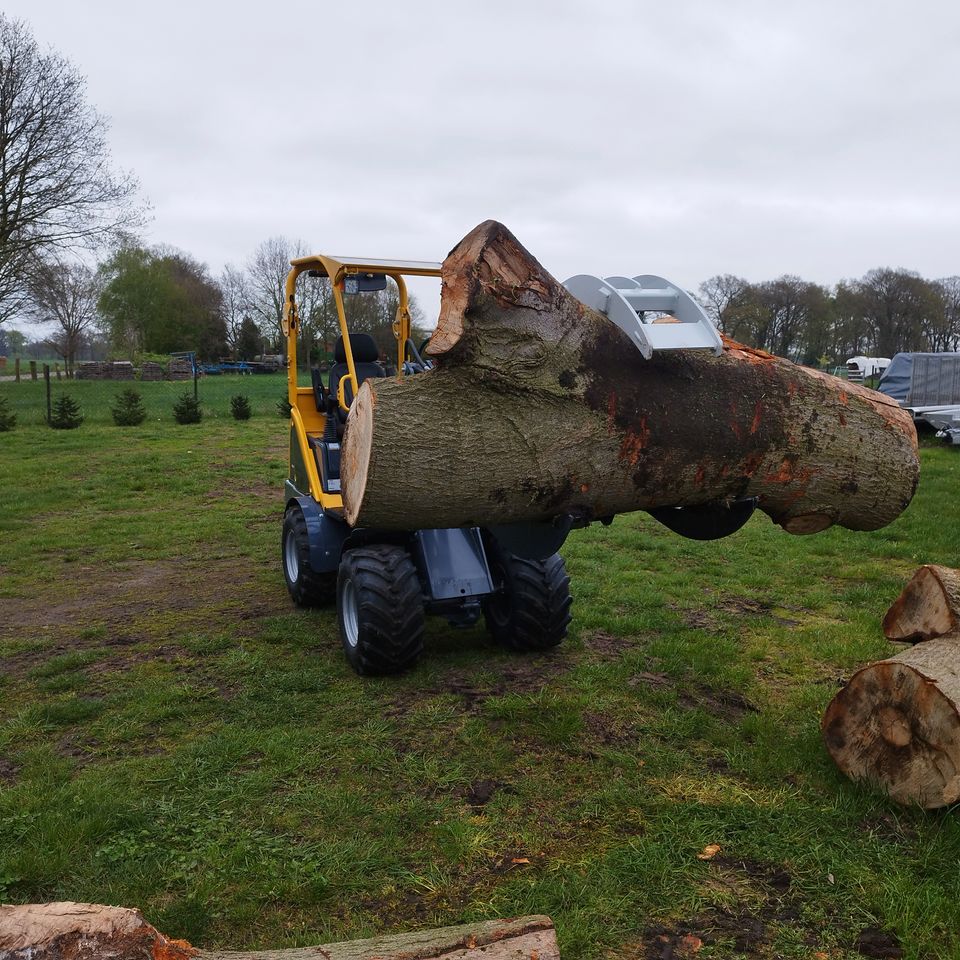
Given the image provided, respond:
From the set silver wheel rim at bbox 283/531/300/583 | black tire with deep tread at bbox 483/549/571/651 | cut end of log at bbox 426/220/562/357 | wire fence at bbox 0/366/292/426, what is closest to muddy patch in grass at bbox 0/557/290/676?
silver wheel rim at bbox 283/531/300/583

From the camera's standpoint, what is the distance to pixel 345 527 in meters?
5.53

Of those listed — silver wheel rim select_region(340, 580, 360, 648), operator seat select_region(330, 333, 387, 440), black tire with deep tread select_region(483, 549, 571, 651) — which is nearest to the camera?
silver wheel rim select_region(340, 580, 360, 648)

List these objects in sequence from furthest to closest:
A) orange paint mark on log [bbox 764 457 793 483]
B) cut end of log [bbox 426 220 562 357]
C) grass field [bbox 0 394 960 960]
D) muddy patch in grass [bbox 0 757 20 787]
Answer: muddy patch in grass [bbox 0 757 20 787] → orange paint mark on log [bbox 764 457 793 483] → grass field [bbox 0 394 960 960] → cut end of log [bbox 426 220 562 357]

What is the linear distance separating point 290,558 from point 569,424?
4.13m

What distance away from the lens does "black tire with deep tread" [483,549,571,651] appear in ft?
16.2

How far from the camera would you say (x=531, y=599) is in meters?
4.96

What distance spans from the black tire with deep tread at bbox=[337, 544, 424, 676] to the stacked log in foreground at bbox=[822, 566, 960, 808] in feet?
6.97

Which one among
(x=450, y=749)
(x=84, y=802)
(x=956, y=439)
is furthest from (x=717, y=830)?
(x=956, y=439)

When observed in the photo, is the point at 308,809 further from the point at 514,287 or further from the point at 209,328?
the point at 209,328

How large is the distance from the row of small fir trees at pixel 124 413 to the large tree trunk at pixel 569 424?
1680 centimetres

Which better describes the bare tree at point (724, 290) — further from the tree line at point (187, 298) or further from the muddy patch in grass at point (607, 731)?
the muddy patch in grass at point (607, 731)

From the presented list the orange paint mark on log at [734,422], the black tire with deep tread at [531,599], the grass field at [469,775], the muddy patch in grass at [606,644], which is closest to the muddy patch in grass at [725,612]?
the grass field at [469,775]

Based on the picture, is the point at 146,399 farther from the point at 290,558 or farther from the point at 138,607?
the point at 290,558

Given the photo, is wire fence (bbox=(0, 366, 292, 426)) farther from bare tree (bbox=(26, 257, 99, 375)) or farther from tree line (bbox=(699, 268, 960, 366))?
tree line (bbox=(699, 268, 960, 366))
